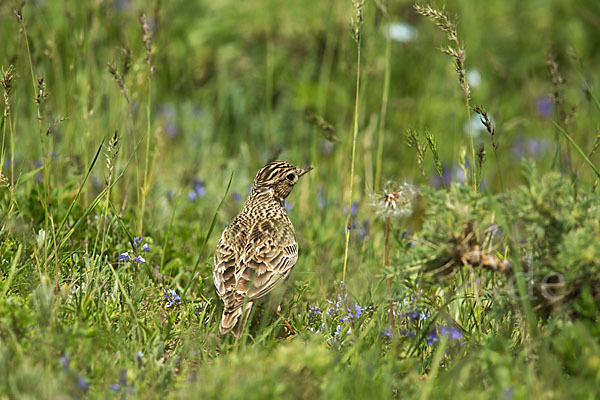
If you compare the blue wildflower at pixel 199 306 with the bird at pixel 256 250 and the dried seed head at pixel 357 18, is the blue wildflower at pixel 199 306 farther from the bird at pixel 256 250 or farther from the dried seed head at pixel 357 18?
the dried seed head at pixel 357 18

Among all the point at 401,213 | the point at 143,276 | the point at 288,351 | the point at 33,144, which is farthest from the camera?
the point at 33,144

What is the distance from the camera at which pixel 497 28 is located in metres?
10.4

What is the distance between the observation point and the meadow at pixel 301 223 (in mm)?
3668

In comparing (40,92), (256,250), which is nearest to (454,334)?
(256,250)

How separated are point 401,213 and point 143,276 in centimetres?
187

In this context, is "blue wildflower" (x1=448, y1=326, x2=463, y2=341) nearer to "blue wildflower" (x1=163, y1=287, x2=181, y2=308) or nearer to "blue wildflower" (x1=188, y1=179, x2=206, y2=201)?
"blue wildflower" (x1=163, y1=287, x2=181, y2=308)

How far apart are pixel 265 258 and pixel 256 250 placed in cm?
11

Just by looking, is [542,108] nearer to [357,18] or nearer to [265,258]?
[357,18]

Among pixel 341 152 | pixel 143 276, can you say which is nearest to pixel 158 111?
pixel 341 152

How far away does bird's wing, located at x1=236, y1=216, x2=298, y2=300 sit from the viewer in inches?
195

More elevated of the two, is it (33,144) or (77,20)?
(77,20)

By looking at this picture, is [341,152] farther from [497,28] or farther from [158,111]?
[497,28]

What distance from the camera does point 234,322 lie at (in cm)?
452

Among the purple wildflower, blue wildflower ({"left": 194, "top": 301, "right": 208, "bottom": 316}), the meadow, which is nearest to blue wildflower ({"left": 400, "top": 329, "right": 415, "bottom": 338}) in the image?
the meadow
